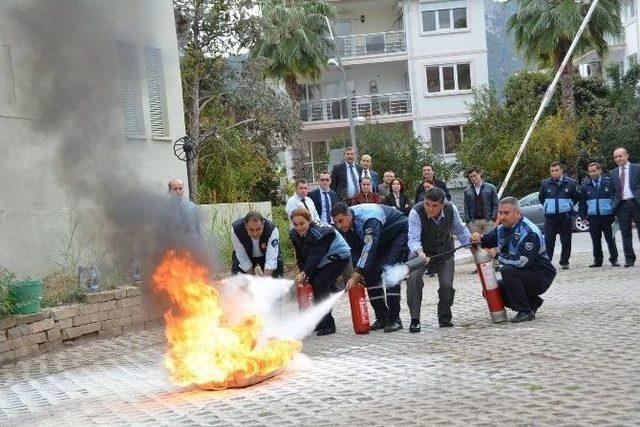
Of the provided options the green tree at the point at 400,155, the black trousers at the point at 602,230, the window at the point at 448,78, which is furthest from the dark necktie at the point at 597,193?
the window at the point at 448,78

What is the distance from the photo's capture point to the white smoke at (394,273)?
10.8 m

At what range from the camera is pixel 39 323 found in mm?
11438

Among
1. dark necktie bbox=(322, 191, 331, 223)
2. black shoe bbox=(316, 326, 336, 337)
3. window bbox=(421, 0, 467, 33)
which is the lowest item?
black shoe bbox=(316, 326, 336, 337)

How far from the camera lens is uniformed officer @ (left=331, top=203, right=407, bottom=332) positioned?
35.1 ft

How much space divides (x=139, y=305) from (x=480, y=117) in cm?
2989

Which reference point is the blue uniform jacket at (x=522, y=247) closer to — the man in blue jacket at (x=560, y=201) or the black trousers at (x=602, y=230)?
the man in blue jacket at (x=560, y=201)

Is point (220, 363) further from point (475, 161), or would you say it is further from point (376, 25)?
point (376, 25)

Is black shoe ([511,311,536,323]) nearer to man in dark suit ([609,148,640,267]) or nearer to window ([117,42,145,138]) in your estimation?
window ([117,42,145,138])

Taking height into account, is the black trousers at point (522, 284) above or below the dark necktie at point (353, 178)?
below

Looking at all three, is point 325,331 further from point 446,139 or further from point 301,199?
point 446,139

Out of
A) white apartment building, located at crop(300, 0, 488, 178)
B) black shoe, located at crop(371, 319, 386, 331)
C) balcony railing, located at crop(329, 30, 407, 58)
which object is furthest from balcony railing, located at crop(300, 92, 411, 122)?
black shoe, located at crop(371, 319, 386, 331)

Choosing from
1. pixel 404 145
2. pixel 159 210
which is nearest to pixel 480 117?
pixel 404 145

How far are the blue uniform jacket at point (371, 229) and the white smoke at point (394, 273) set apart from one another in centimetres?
19

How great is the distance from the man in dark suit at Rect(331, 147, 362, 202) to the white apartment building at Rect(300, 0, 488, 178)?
31033 mm
